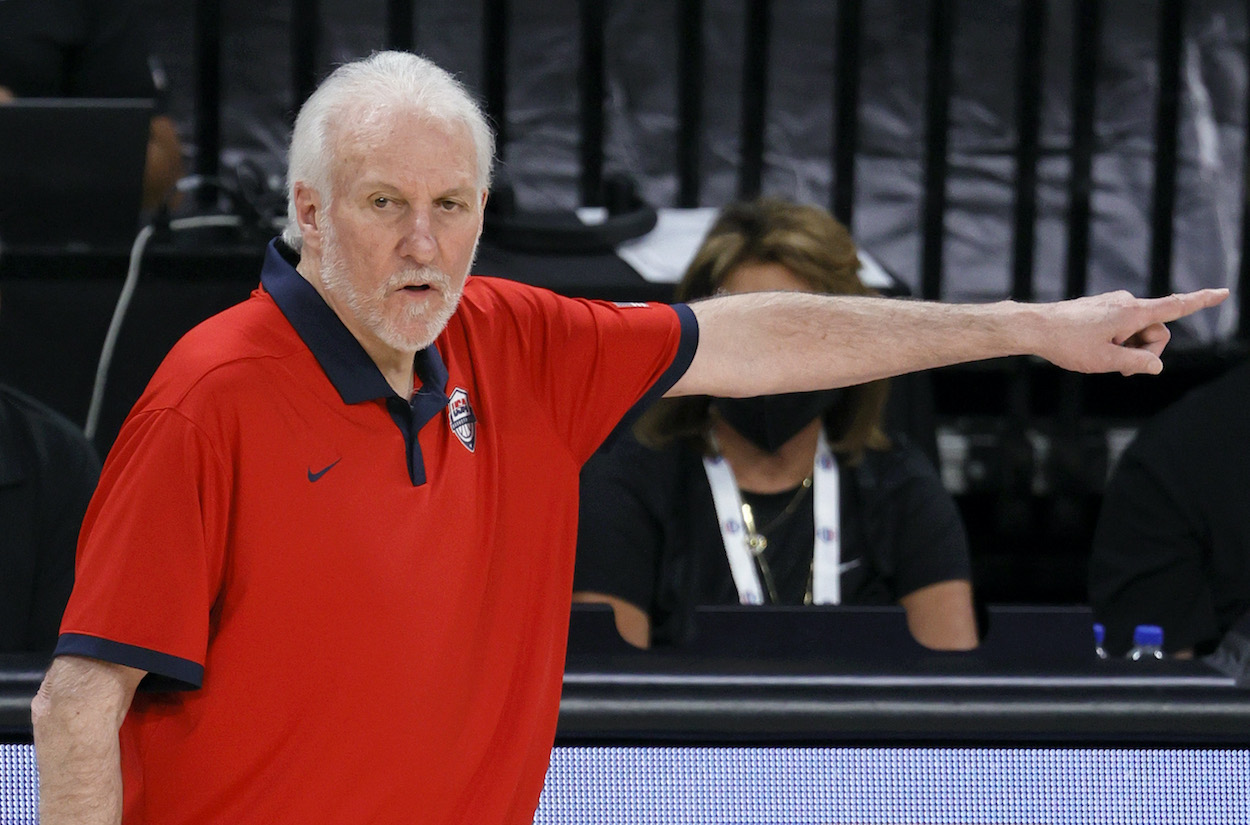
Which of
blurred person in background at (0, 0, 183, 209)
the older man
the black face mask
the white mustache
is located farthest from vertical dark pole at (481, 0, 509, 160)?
the white mustache

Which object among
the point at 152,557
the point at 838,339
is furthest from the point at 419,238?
the point at 838,339

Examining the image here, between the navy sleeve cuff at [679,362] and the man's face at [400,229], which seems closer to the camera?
the man's face at [400,229]

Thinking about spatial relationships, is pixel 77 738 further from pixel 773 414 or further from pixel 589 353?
pixel 773 414

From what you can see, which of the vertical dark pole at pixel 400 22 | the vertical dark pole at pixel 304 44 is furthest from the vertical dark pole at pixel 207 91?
the vertical dark pole at pixel 400 22

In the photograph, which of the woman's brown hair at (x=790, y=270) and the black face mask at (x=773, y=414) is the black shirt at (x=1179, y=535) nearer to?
the woman's brown hair at (x=790, y=270)

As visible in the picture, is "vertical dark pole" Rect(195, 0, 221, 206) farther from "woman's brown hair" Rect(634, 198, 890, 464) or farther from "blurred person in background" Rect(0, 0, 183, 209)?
"woman's brown hair" Rect(634, 198, 890, 464)

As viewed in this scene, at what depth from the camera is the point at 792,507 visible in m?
2.20

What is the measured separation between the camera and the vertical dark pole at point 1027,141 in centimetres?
323

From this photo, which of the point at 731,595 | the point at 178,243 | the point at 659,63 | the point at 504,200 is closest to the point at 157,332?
the point at 178,243

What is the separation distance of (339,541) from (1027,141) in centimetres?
235

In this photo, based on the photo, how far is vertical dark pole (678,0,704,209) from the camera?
10.5 feet

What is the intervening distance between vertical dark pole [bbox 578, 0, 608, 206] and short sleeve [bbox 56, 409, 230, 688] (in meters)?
2.11

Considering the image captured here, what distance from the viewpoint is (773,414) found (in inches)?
85.7

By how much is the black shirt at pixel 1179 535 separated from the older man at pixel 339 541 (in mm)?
945
